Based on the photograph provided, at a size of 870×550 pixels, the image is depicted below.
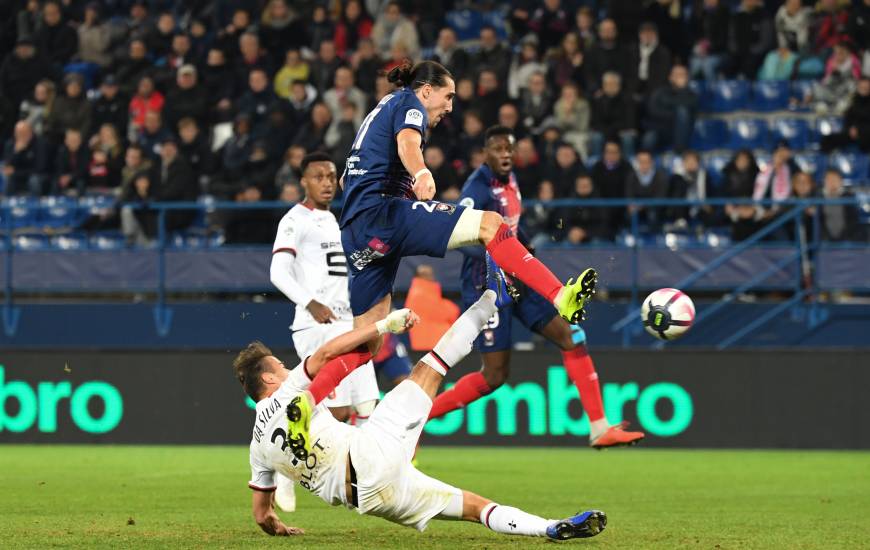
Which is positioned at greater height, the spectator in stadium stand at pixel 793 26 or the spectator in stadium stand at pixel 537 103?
the spectator in stadium stand at pixel 793 26

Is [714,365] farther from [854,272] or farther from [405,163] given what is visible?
[405,163]

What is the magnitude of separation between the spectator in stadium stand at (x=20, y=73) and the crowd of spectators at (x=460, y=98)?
32mm

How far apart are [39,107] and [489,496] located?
46.4ft

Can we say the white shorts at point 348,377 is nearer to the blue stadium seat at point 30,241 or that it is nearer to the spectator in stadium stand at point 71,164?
the blue stadium seat at point 30,241

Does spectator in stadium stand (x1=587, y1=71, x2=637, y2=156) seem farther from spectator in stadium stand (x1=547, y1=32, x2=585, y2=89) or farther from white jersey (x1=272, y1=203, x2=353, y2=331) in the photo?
white jersey (x1=272, y1=203, x2=353, y2=331)

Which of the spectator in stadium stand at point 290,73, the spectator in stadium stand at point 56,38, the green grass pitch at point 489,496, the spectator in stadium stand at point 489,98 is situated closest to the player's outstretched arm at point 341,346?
the green grass pitch at point 489,496

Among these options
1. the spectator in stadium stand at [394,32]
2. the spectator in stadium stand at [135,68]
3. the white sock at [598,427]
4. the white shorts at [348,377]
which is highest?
the spectator in stadium stand at [394,32]

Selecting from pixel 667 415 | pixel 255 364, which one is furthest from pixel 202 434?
pixel 255 364

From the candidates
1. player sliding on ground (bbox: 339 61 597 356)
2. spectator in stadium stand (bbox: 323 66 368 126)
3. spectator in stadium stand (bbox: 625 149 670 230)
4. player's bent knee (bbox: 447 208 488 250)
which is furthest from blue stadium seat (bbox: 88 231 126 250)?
player's bent knee (bbox: 447 208 488 250)

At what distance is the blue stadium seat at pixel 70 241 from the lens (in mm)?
19328

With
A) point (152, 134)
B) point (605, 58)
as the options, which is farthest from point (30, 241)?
point (605, 58)

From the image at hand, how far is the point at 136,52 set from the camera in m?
22.6

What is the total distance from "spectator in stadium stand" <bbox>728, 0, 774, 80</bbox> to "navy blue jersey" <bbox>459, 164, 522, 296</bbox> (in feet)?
31.4

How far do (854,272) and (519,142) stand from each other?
14.9 ft
